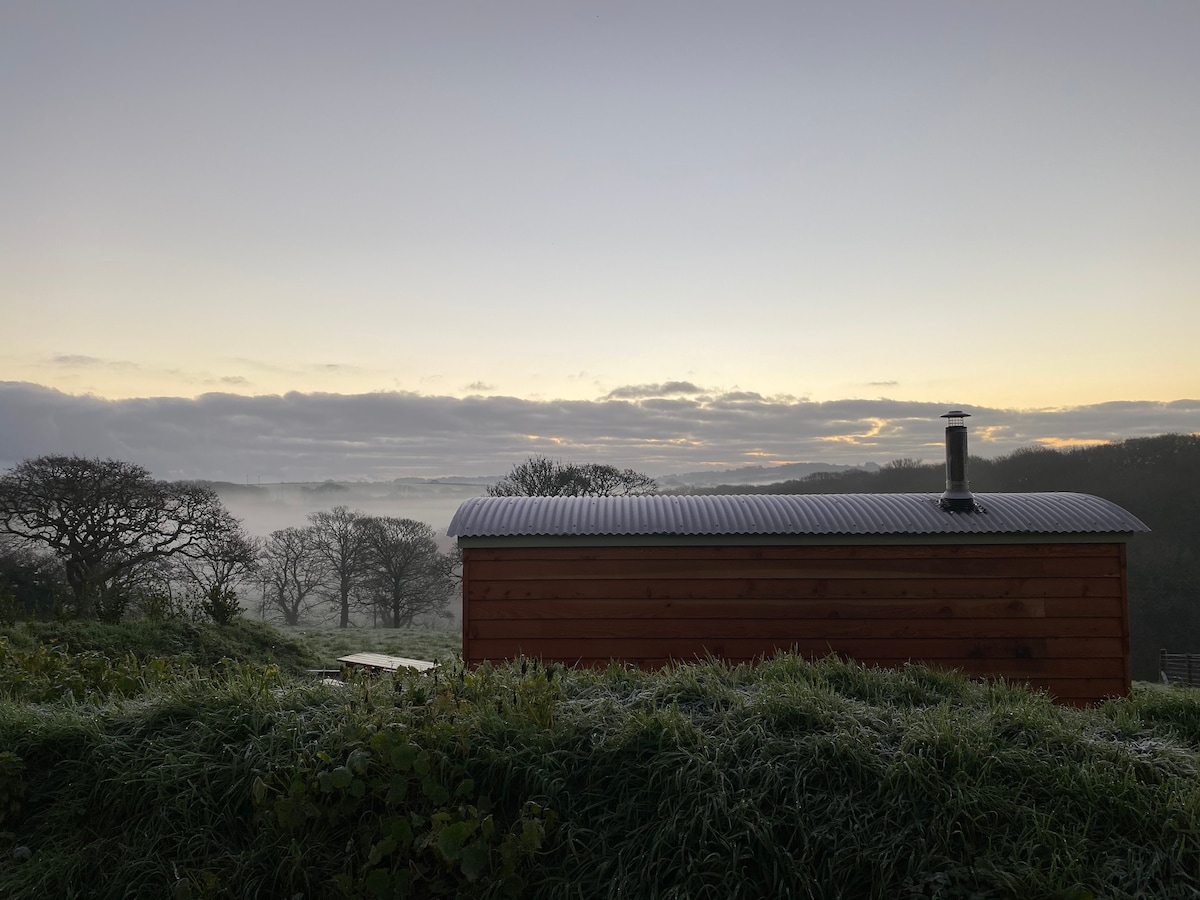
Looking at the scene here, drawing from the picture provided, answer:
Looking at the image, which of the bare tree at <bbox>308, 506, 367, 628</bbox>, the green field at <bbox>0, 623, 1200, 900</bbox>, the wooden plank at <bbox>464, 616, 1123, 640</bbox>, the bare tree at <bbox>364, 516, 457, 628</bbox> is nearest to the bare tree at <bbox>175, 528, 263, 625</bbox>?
the bare tree at <bbox>308, 506, 367, 628</bbox>

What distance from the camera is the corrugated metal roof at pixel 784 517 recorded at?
7.46 meters

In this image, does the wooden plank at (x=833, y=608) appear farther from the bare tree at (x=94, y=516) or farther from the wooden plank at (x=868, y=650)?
the bare tree at (x=94, y=516)

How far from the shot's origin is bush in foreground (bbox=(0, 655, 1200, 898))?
2.80 m

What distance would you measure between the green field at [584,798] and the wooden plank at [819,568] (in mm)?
3716

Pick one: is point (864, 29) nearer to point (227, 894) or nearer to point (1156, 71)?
point (1156, 71)

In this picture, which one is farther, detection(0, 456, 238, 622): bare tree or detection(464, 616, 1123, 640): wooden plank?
detection(0, 456, 238, 622): bare tree

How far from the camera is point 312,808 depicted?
9.82 feet

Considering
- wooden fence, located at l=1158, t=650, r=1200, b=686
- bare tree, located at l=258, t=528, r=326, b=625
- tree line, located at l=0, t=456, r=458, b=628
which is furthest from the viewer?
bare tree, located at l=258, t=528, r=326, b=625

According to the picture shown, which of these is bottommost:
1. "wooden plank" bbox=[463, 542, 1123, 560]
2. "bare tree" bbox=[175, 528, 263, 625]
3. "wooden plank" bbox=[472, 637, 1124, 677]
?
"bare tree" bbox=[175, 528, 263, 625]

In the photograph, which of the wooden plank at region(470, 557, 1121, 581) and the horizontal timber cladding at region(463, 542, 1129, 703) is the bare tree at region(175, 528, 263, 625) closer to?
the horizontal timber cladding at region(463, 542, 1129, 703)

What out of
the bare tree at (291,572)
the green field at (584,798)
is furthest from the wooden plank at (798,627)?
the bare tree at (291,572)

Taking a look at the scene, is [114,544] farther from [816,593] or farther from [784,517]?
[816,593]

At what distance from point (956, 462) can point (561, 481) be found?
12669mm

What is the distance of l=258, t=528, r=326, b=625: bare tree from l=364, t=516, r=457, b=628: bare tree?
184 cm
